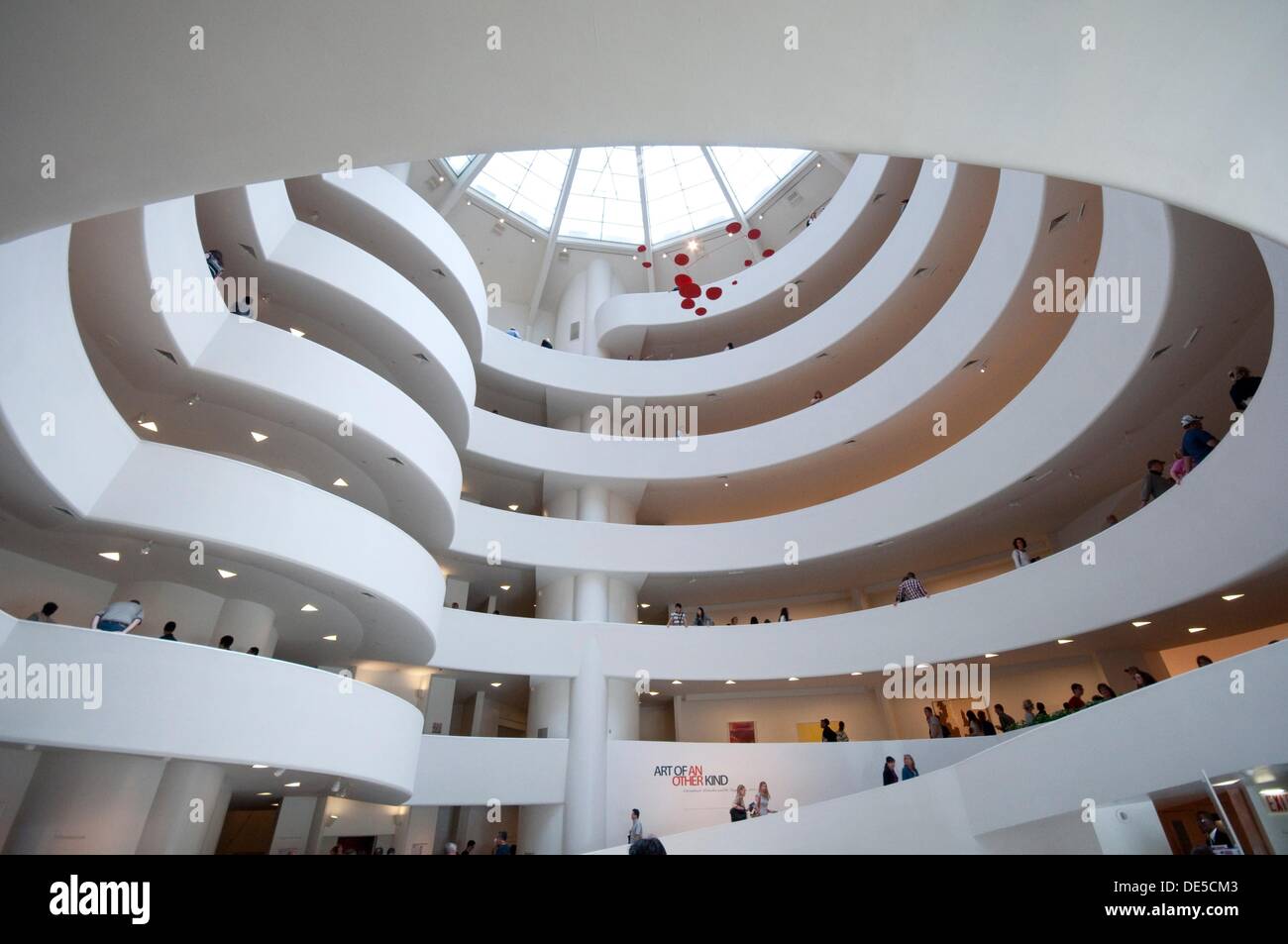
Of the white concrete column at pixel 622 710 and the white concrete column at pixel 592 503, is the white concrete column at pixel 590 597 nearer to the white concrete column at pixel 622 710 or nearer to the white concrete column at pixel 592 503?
the white concrete column at pixel 622 710

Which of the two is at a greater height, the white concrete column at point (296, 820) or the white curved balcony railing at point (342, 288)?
the white curved balcony railing at point (342, 288)

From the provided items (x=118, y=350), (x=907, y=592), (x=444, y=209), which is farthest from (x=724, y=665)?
(x=444, y=209)

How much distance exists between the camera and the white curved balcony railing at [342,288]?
1180 centimetres

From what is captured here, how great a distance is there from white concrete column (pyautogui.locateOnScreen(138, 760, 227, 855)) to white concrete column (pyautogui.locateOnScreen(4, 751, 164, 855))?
0.56 metres

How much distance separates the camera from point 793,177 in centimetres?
2423

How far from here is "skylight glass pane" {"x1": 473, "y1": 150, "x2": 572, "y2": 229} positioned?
78.0 ft

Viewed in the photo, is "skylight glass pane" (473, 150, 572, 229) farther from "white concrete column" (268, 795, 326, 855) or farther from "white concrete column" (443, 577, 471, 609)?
"white concrete column" (268, 795, 326, 855)

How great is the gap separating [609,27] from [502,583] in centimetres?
1753

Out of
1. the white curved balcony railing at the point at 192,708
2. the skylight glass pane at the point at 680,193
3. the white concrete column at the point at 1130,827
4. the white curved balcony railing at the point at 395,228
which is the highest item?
the skylight glass pane at the point at 680,193

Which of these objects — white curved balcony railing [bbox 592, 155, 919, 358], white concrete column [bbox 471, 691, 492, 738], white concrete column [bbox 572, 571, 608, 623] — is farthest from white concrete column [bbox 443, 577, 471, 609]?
white curved balcony railing [bbox 592, 155, 919, 358]

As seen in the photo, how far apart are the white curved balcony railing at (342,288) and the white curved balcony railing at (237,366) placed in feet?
6.57

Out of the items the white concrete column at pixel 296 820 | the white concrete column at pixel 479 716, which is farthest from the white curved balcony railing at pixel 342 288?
the white concrete column at pixel 296 820

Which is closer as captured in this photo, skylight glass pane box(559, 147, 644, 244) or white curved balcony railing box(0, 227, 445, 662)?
white curved balcony railing box(0, 227, 445, 662)
